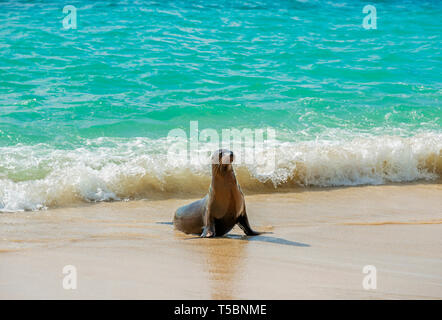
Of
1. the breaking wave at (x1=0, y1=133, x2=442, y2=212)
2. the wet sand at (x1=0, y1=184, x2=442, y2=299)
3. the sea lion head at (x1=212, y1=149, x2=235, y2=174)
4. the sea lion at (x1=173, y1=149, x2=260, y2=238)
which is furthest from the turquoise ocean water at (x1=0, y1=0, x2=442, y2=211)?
the sea lion head at (x1=212, y1=149, x2=235, y2=174)

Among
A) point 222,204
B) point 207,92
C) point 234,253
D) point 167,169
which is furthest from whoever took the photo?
point 207,92

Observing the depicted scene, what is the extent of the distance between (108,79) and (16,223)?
650 cm

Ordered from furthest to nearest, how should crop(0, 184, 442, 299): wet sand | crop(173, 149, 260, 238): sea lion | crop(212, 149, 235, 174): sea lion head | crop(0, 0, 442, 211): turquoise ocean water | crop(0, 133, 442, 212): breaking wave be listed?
1. crop(0, 0, 442, 211): turquoise ocean water
2. crop(0, 133, 442, 212): breaking wave
3. crop(173, 149, 260, 238): sea lion
4. crop(212, 149, 235, 174): sea lion head
5. crop(0, 184, 442, 299): wet sand

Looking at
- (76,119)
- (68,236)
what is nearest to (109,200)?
(68,236)

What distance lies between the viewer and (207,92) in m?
12.4

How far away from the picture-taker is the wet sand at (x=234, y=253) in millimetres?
4191

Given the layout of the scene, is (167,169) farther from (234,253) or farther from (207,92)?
(207,92)

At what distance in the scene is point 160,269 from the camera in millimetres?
4664

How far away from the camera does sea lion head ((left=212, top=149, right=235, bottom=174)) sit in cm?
569

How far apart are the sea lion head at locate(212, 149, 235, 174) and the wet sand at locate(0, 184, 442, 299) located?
628 millimetres

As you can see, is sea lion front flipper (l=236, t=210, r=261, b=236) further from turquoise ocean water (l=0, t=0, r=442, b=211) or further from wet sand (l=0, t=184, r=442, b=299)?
turquoise ocean water (l=0, t=0, r=442, b=211)

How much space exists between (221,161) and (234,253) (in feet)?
3.08

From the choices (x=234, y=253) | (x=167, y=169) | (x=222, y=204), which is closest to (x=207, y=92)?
(x=167, y=169)

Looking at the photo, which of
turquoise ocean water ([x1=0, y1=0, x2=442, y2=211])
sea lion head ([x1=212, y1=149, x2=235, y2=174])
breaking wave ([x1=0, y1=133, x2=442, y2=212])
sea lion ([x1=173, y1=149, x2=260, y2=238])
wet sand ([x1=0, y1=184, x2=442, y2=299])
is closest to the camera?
wet sand ([x1=0, y1=184, x2=442, y2=299])
